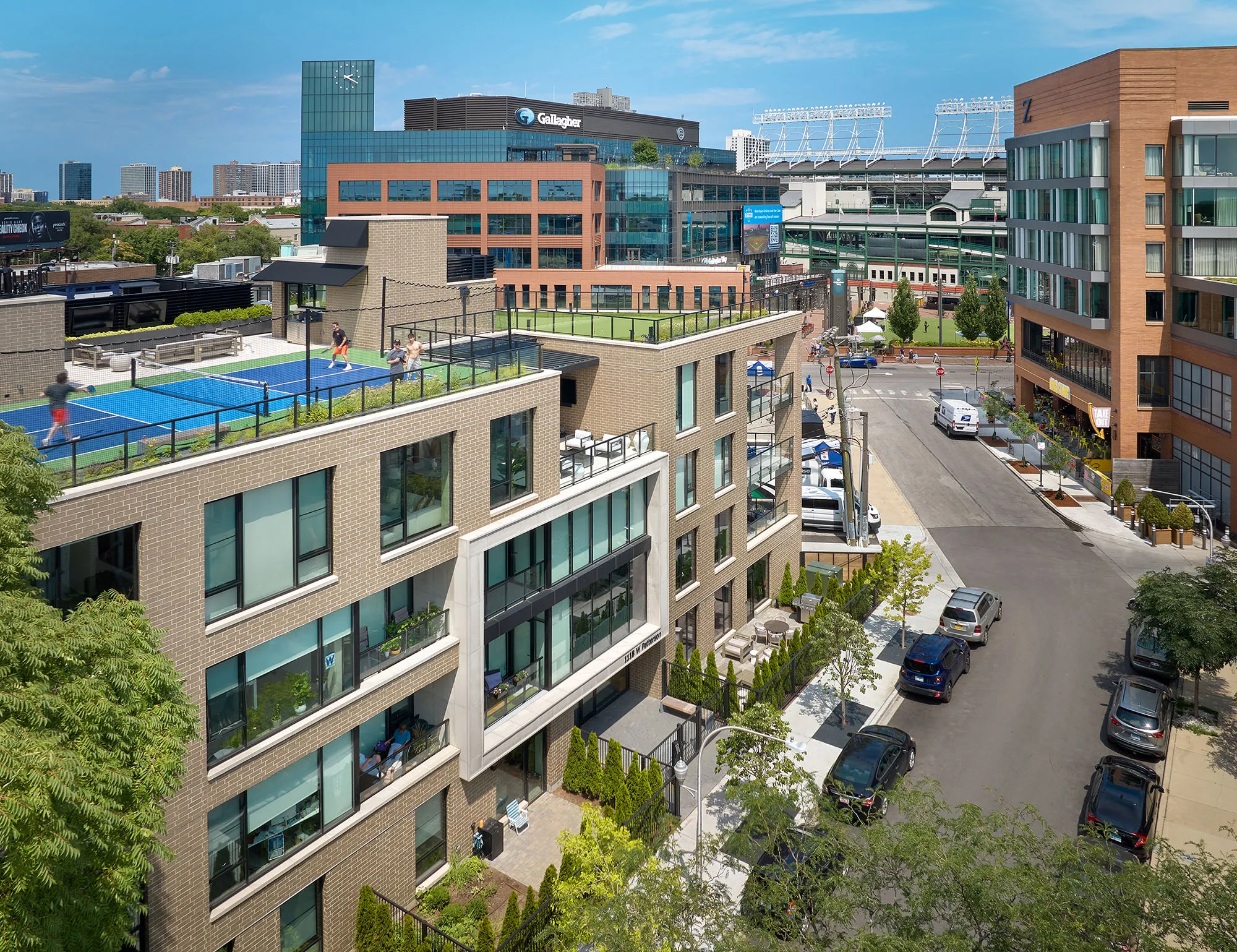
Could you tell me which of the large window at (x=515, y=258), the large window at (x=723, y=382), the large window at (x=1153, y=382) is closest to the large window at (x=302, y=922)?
the large window at (x=723, y=382)

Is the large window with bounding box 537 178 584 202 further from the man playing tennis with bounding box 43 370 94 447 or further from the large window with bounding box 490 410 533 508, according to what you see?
the man playing tennis with bounding box 43 370 94 447

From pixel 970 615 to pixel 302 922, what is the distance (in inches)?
1064

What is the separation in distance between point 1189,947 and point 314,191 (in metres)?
120

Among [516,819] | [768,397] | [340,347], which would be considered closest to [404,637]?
[516,819]

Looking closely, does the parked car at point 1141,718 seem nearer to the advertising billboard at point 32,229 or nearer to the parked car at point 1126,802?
the parked car at point 1126,802

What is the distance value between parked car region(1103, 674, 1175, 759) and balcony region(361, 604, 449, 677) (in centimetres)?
2130

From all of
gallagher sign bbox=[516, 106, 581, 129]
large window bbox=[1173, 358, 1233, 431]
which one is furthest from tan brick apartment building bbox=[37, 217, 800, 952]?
gallagher sign bbox=[516, 106, 581, 129]

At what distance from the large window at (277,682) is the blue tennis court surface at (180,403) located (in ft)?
15.1

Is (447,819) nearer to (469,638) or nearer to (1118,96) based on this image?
(469,638)

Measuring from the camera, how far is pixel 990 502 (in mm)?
57062

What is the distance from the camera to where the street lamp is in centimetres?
4572

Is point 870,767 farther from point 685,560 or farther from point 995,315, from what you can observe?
point 995,315

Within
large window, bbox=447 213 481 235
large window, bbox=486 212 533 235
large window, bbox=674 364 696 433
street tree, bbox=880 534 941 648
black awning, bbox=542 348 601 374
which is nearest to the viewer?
black awning, bbox=542 348 601 374

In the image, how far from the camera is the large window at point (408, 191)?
98.0m
